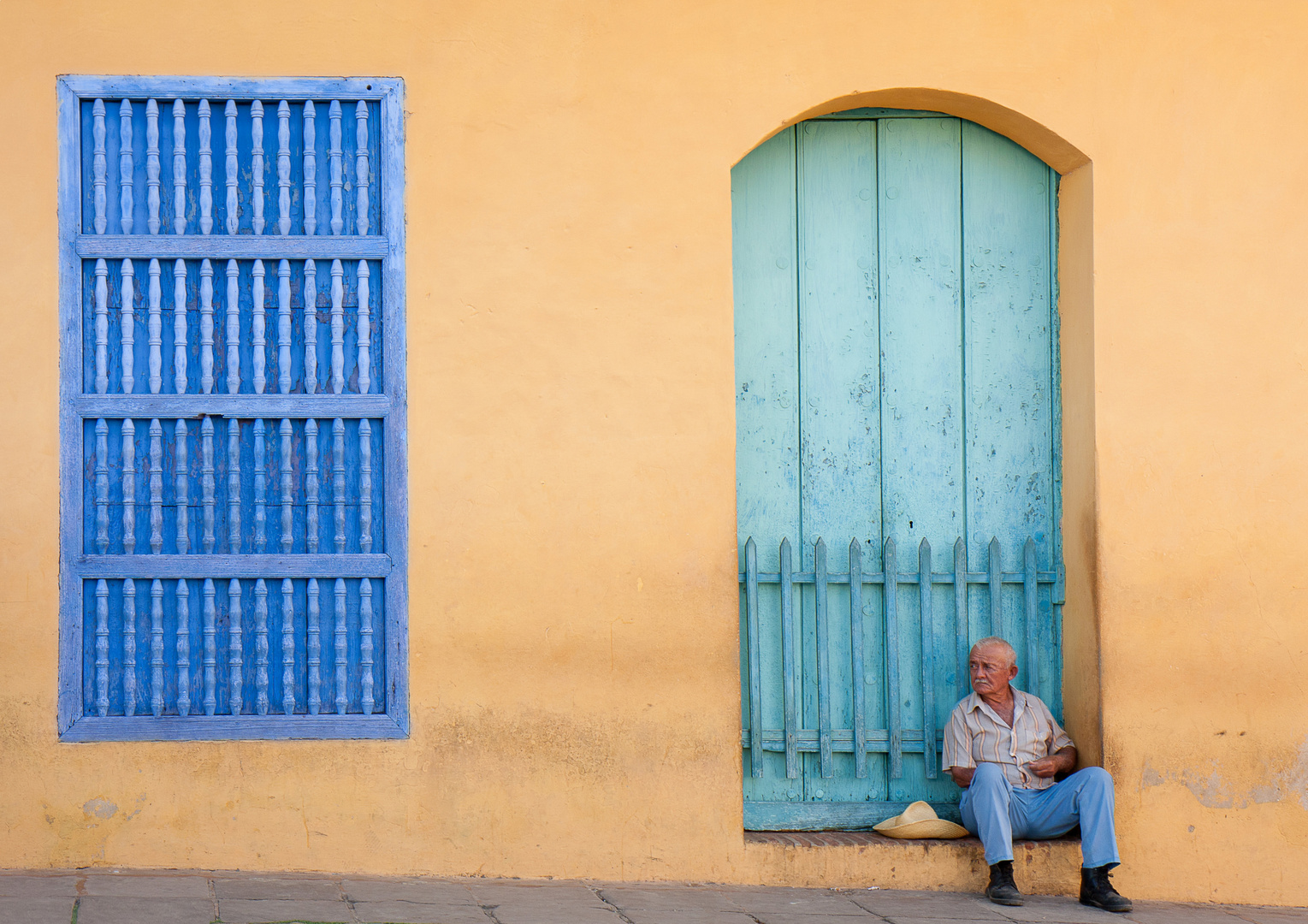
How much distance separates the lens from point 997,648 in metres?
4.19

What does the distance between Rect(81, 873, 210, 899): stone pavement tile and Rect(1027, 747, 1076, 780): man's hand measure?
274 cm

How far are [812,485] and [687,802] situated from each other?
4.00 feet

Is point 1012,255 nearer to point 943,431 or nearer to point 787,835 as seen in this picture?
point 943,431

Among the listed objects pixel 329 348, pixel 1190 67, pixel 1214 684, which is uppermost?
pixel 1190 67

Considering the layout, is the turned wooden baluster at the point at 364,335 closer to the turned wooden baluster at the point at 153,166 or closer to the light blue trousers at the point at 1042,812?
the turned wooden baluster at the point at 153,166

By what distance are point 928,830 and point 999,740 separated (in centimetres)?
40

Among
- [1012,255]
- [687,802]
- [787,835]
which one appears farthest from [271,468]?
[1012,255]

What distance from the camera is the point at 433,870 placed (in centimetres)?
405

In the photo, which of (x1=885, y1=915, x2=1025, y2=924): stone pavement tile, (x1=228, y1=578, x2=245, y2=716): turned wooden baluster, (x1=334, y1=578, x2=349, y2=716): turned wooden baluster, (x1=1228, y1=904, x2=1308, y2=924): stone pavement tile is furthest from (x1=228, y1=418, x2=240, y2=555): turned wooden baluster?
(x1=1228, y1=904, x2=1308, y2=924): stone pavement tile

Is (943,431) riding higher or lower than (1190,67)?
lower

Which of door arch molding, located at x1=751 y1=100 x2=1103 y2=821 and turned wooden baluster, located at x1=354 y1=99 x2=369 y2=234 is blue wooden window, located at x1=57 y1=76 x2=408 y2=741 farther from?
door arch molding, located at x1=751 y1=100 x2=1103 y2=821

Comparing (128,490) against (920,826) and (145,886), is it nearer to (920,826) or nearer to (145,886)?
(145,886)

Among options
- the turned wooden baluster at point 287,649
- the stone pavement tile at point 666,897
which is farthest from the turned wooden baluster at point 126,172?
the stone pavement tile at point 666,897

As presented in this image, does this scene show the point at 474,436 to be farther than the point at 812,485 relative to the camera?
No
